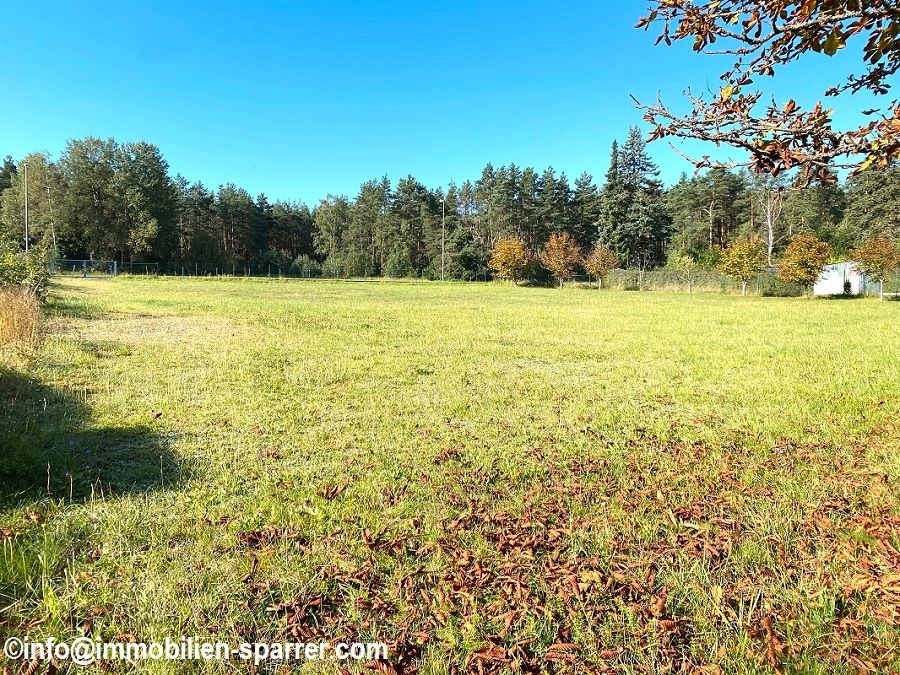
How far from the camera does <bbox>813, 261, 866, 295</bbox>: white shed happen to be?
3384 centimetres

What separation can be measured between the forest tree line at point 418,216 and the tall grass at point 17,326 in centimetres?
4354

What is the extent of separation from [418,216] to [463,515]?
65522 millimetres

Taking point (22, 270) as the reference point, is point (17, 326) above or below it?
below

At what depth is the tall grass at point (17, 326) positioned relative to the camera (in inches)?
269

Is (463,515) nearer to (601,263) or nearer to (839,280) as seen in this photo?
(839,280)

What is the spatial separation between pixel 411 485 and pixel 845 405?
5.15 m

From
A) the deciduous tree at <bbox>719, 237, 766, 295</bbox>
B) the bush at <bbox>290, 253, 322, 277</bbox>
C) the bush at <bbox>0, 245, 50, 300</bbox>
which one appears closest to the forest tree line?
the bush at <bbox>290, 253, 322, 277</bbox>

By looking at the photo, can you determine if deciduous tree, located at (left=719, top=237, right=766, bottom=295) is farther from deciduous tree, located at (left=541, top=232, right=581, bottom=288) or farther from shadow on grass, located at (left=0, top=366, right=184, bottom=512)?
shadow on grass, located at (left=0, top=366, right=184, bottom=512)

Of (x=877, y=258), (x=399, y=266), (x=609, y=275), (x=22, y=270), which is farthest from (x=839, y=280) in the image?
(x=22, y=270)

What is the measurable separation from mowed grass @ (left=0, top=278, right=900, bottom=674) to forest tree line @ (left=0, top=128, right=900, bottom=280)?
45.1 meters

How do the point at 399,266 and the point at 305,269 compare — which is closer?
the point at 399,266

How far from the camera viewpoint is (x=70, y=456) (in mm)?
3533

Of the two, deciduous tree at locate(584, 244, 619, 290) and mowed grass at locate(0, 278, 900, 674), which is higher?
deciduous tree at locate(584, 244, 619, 290)

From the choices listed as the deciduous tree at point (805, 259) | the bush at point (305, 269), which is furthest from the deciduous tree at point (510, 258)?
the bush at point (305, 269)
